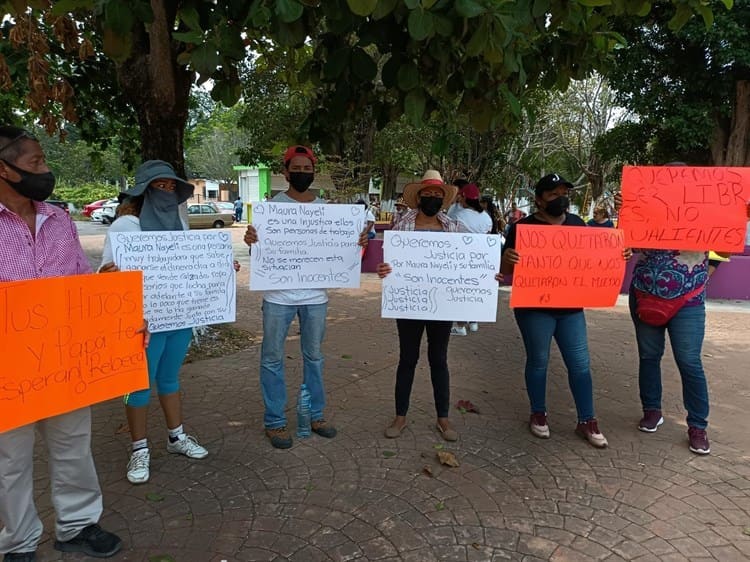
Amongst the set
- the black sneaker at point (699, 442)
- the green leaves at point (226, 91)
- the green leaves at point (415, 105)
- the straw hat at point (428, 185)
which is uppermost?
the green leaves at point (226, 91)

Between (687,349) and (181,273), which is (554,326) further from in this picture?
(181,273)

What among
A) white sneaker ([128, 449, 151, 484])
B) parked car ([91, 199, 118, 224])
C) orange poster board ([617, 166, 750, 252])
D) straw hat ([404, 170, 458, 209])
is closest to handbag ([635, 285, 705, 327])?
orange poster board ([617, 166, 750, 252])

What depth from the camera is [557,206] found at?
360 centimetres

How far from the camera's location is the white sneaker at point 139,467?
3.24 metres

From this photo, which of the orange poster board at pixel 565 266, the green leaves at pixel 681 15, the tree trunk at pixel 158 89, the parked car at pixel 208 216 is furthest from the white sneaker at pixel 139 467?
the parked car at pixel 208 216

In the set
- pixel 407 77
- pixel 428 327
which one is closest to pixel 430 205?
pixel 428 327

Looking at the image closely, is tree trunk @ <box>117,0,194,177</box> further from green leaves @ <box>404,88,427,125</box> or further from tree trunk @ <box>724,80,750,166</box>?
tree trunk @ <box>724,80,750,166</box>

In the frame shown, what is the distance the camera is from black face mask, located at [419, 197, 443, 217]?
12.0 feet

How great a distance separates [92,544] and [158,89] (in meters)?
4.11

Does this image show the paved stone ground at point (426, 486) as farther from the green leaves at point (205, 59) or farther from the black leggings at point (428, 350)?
the green leaves at point (205, 59)

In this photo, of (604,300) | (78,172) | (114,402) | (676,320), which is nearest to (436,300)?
(604,300)

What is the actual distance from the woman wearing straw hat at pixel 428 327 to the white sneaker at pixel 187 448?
134 cm

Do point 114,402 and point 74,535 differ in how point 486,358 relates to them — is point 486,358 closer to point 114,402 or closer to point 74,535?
point 114,402

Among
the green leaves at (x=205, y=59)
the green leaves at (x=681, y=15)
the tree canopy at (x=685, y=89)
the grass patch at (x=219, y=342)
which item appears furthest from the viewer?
the tree canopy at (x=685, y=89)
